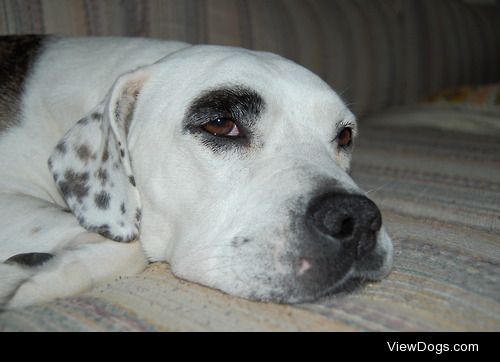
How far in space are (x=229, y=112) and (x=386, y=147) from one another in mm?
2254

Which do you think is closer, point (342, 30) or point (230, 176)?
point (230, 176)

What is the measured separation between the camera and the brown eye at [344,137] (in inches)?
82.0

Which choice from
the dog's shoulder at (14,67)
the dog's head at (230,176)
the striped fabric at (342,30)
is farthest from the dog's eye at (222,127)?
the striped fabric at (342,30)

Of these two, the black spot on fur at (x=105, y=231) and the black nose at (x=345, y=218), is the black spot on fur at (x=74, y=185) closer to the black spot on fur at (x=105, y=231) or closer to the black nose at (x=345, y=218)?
the black spot on fur at (x=105, y=231)

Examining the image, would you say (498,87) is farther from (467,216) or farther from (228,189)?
(228,189)

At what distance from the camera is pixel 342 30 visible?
491 cm

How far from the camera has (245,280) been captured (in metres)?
1.47

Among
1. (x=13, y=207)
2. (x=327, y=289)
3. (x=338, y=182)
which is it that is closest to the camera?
(x=327, y=289)

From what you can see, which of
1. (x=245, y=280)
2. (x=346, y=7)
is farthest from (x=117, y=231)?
(x=346, y=7)

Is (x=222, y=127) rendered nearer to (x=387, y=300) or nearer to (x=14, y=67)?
(x=387, y=300)

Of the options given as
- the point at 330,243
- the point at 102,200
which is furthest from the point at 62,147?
the point at 330,243

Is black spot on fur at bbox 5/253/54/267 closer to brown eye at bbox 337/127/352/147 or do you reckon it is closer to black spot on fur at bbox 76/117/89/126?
black spot on fur at bbox 76/117/89/126

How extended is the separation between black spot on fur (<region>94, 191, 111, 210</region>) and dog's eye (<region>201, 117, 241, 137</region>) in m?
0.42
